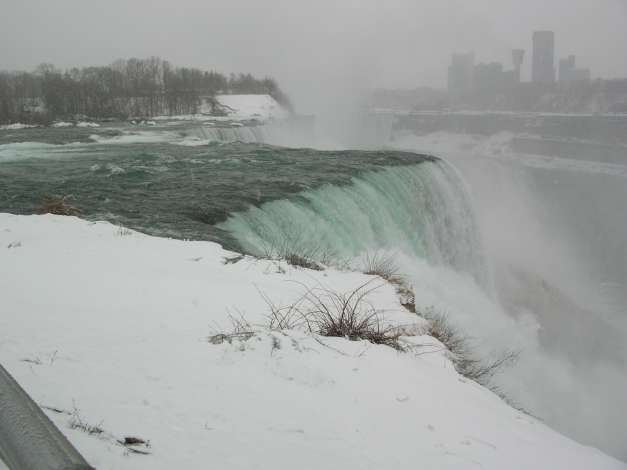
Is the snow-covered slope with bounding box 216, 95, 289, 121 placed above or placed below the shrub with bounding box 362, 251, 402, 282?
above

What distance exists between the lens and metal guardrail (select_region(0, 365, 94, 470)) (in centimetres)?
104

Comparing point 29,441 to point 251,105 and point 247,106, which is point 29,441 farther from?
point 251,105

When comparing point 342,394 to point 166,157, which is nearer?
point 342,394

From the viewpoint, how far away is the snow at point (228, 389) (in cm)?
Answer: 205

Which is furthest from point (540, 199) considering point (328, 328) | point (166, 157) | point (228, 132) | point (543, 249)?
point (328, 328)

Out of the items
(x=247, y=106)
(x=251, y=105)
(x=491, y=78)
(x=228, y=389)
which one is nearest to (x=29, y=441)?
(x=228, y=389)

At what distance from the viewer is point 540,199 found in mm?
55906

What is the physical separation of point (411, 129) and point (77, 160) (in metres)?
85.8

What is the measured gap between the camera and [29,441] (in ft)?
3.58

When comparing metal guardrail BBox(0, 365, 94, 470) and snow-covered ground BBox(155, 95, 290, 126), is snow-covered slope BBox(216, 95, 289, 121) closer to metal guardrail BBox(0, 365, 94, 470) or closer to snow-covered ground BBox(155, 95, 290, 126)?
snow-covered ground BBox(155, 95, 290, 126)

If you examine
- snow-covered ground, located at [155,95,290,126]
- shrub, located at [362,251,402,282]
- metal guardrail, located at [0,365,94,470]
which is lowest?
shrub, located at [362,251,402,282]

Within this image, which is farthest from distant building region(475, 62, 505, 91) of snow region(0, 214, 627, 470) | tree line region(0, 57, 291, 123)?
snow region(0, 214, 627, 470)

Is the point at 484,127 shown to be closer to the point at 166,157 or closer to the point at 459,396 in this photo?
the point at 166,157

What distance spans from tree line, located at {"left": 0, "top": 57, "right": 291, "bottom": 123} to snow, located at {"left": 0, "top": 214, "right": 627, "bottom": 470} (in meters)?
39.8
